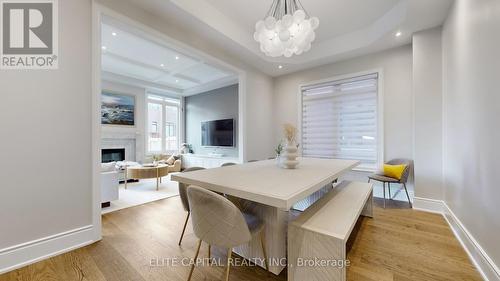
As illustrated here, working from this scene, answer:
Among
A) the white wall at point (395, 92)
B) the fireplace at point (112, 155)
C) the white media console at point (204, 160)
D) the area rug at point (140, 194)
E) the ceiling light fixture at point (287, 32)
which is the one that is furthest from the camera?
the white media console at point (204, 160)

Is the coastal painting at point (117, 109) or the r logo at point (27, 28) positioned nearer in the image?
the r logo at point (27, 28)

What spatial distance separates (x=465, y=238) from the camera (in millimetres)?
1875

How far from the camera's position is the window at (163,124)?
6.50 metres

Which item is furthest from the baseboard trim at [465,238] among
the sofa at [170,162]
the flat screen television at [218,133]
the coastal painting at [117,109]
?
the coastal painting at [117,109]

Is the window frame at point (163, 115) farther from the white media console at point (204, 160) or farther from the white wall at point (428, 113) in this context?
the white wall at point (428, 113)

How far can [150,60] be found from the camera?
4.55 meters

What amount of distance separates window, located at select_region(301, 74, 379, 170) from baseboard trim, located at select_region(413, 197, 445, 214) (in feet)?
2.90

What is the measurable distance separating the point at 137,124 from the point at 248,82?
12.9ft

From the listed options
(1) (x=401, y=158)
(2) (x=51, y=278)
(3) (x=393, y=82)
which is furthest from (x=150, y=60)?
(1) (x=401, y=158)

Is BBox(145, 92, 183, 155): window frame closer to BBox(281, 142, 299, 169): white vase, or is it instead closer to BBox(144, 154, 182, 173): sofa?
BBox(144, 154, 182, 173): sofa

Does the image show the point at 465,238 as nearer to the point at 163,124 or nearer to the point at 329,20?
the point at 329,20

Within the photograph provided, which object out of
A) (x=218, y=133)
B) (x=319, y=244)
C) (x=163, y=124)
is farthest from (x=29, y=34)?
(x=163, y=124)

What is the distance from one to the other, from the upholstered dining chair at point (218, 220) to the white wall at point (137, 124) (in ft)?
17.9

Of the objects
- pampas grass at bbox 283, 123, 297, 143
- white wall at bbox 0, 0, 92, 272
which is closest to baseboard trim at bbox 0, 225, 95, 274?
white wall at bbox 0, 0, 92, 272
